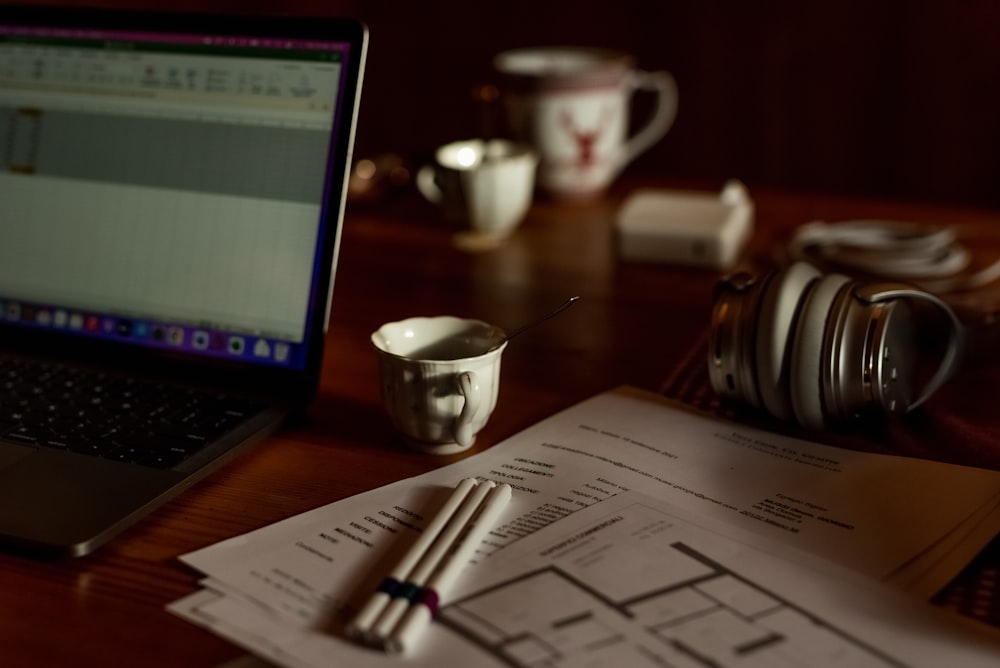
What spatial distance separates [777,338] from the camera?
646 millimetres

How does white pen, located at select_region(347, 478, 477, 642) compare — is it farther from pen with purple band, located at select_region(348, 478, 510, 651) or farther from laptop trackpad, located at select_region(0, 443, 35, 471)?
laptop trackpad, located at select_region(0, 443, 35, 471)

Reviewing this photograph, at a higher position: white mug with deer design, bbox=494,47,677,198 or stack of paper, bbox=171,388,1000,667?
white mug with deer design, bbox=494,47,677,198

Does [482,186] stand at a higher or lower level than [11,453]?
higher

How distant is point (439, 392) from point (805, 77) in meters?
1.05

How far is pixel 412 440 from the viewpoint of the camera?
0.66 metres

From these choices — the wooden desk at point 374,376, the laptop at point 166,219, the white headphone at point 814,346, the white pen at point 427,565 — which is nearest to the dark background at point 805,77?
the wooden desk at point 374,376

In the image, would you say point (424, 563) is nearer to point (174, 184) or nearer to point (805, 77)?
point (174, 184)

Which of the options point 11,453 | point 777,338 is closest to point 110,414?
point 11,453

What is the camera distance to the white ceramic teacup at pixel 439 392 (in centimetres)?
63

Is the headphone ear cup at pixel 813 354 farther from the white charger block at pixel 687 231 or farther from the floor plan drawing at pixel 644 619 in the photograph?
the white charger block at pixel 687 231

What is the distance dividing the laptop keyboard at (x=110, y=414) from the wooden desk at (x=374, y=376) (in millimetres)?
31

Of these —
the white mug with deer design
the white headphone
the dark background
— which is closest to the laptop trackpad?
the white headphone

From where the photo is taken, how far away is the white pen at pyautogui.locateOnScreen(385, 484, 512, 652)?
452mm

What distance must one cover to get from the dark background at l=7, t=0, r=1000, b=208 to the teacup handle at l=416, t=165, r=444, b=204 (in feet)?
0.85
